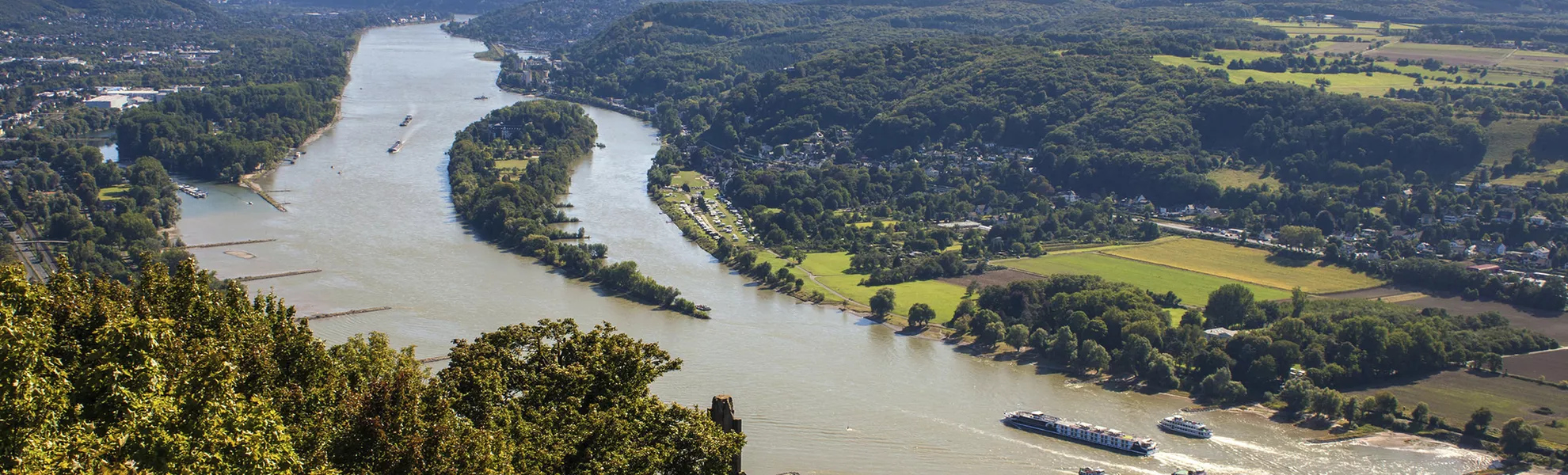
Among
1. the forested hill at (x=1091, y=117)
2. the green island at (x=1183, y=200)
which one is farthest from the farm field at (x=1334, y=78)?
the forested hill at (x=1091, y=117)

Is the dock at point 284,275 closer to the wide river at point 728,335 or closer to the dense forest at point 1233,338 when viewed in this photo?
the wide river at point 728,335

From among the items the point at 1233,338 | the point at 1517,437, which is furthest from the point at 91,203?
the point at 1517,437

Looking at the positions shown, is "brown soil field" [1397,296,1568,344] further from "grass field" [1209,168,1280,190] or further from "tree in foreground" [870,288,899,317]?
"grass field" [1209,168,1280,190]

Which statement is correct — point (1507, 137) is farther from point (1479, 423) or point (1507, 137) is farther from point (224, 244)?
point (224, 244)

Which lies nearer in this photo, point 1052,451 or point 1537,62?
point 1052,451

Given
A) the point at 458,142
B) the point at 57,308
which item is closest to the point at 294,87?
the point at 458,142

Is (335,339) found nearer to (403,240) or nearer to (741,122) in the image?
(403,240)
